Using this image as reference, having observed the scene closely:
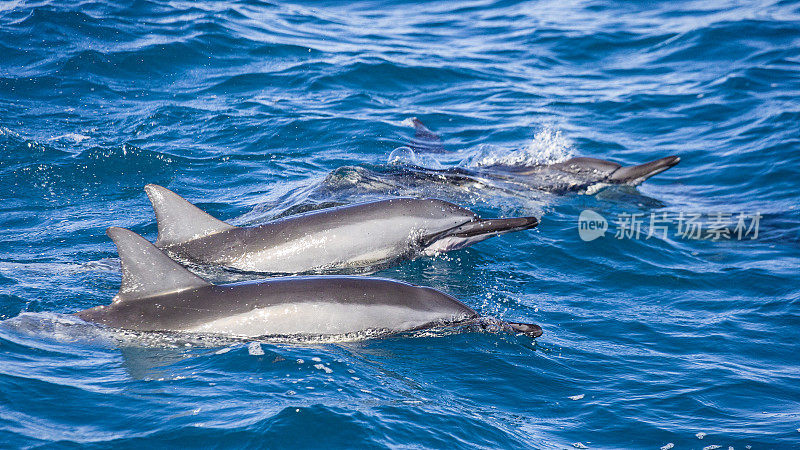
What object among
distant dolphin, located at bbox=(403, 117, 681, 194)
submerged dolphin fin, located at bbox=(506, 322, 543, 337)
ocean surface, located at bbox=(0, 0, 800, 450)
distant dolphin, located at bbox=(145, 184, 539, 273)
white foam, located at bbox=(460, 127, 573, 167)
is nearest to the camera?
ocean surface, located at bbox=(0, 0, 800, 450)

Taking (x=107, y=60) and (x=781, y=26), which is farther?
(x=781, y=26)

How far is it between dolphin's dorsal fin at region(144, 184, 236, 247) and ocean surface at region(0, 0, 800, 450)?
955 millimetres

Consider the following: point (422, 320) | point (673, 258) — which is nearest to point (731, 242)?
point (673, 258)

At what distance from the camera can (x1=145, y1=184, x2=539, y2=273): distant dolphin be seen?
27.6 ft

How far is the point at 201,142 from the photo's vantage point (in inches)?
522

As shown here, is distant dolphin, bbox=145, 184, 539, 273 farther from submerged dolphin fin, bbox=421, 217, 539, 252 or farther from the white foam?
the white foam

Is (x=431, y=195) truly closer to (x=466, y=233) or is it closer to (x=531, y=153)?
(x=466, y=233)

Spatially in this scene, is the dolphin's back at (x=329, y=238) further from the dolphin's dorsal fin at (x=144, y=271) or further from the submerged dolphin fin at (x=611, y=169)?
the submerged dolphin fin at (x=611, y=169)

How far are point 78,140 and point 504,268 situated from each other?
23.6ft

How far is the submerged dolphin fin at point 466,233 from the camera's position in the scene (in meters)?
9.21

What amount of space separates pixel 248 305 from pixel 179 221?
210 cm

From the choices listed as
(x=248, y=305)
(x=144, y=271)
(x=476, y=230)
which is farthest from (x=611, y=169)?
(x=144, y=271)

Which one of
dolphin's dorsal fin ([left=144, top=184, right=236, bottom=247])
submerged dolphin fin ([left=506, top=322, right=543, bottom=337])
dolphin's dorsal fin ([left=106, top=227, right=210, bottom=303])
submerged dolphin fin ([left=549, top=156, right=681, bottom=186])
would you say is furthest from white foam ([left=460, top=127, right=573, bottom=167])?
dolphin's dorsal fin ([left=106, top=227, right=210, bottom=303])

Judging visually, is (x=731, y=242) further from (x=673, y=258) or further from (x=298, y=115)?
(x=298, y=115)
